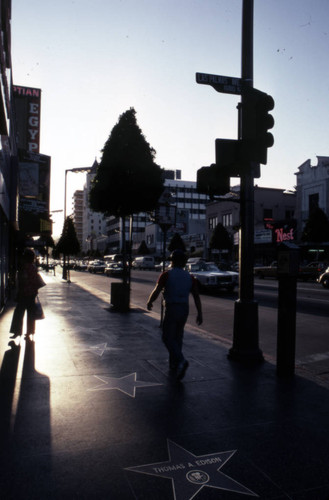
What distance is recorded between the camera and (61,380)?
541 cm

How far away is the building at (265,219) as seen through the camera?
4828 cm

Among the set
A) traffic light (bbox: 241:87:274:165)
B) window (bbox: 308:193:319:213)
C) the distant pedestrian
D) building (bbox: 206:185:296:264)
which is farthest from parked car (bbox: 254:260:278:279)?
traffic light (bbox: 241:87:274:165)

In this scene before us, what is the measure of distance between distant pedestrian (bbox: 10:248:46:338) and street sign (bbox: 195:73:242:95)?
445 centimetres

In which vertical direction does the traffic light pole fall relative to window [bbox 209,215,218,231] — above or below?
below

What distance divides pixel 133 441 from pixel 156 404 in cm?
95

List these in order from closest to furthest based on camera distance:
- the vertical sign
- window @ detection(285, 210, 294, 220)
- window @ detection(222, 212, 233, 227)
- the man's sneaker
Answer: the man's sneaker → the vertical sign → window @ detection(285, 210, 294, 220) → window @ detection(222, 212, 233, 227)

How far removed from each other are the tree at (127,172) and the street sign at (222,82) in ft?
22.7

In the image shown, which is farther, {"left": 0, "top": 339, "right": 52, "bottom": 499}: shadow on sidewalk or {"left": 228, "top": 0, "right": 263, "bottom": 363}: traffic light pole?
{"left": 228, "top": 0, "right": 263, "bottom": 363}: traffic light pole

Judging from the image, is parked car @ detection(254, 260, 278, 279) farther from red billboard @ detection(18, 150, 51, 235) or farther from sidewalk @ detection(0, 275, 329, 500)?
sidewalk @ detection(0, 275, 329, 500)

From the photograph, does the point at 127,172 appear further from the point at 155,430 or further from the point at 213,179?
the point at 155,430

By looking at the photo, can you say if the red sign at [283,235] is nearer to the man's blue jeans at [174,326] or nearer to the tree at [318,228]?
the tree at [318,228]

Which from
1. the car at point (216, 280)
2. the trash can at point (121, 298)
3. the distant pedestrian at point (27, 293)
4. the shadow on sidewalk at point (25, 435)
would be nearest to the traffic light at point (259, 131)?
the shadow on sidewalk at point (25, 435)

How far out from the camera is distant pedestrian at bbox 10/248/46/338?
7619 millimetres

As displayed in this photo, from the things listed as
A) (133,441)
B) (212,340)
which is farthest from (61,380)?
(212,340)
